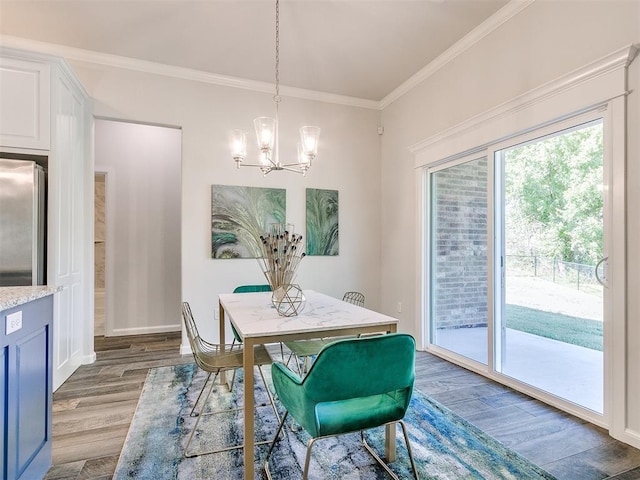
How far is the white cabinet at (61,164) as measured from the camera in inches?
102

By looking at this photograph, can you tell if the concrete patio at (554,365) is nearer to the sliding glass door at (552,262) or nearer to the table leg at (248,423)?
the sliding glass door at (552,262)

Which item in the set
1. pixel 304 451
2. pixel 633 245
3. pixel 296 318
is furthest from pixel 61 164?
pixel 633 245

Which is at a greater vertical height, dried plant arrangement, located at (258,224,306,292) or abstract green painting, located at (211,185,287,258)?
abstract green painting, located at (211,185,287,258)

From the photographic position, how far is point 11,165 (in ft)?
8.39

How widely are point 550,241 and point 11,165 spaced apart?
13.2 feet

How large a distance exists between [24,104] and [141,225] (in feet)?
7.35

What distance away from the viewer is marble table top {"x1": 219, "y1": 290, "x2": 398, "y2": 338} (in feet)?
5.55

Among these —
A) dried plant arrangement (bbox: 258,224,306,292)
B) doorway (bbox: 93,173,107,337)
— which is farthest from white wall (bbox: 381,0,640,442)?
doorway (bbox: 93,173,107,337)

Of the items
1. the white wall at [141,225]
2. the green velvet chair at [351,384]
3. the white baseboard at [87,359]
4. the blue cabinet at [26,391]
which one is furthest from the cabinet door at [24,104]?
the green velvet chair at [351,384]

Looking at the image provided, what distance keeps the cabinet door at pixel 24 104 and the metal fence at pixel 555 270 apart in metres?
3.84

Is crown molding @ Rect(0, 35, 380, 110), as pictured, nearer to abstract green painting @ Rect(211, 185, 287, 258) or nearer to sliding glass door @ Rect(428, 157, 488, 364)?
abstract green painting @ Rect(211, 185, 287, 258)

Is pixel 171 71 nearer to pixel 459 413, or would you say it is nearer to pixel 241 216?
pixel 241 216

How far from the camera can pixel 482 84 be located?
2.99 meters

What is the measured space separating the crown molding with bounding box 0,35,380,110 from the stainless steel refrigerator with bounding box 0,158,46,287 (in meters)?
0.92
